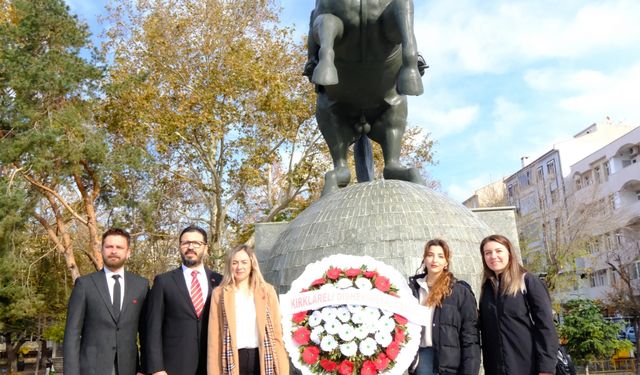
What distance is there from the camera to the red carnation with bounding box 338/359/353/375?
3295 millimetres

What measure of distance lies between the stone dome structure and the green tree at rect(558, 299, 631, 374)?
9973 mm

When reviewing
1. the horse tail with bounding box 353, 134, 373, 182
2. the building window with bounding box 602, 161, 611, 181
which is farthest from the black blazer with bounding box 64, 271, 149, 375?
the building window with bounding box 602, 161, 611, 181

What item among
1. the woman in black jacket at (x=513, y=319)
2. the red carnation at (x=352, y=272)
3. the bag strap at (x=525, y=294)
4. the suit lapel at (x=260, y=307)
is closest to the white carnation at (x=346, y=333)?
the red carnation at (x=352, y=272)

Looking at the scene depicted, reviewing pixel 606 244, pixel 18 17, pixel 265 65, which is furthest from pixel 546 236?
pixel 18 17

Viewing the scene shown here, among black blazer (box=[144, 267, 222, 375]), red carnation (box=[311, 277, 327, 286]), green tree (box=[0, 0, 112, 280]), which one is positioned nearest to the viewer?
black blazer (box=[144, 267, 222, 375])

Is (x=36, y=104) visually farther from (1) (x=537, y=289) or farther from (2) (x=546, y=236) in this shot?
(2) (x=546, y=236)

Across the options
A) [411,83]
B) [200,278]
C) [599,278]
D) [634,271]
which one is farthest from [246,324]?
[599,278]

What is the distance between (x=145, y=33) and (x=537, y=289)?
2079cm

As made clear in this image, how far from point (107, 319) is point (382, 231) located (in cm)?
231

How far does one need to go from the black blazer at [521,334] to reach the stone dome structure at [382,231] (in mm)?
1497

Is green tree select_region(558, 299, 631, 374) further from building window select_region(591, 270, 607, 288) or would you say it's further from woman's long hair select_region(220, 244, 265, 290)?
building window select_region(591, 270, 607, 288)

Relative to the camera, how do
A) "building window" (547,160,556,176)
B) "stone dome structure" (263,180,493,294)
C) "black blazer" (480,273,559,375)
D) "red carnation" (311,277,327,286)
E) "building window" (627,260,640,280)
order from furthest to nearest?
"building window" (547,160,556,176)
"building window" (627,260,640,280)
"stone dome structure" (263,180,493,294)
"red carnation" (311,277,327,286)
"black blazer" (480,273,559,375)

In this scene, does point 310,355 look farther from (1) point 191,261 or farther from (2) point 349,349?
(1) point 191,261

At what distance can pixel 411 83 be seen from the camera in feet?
18.0
